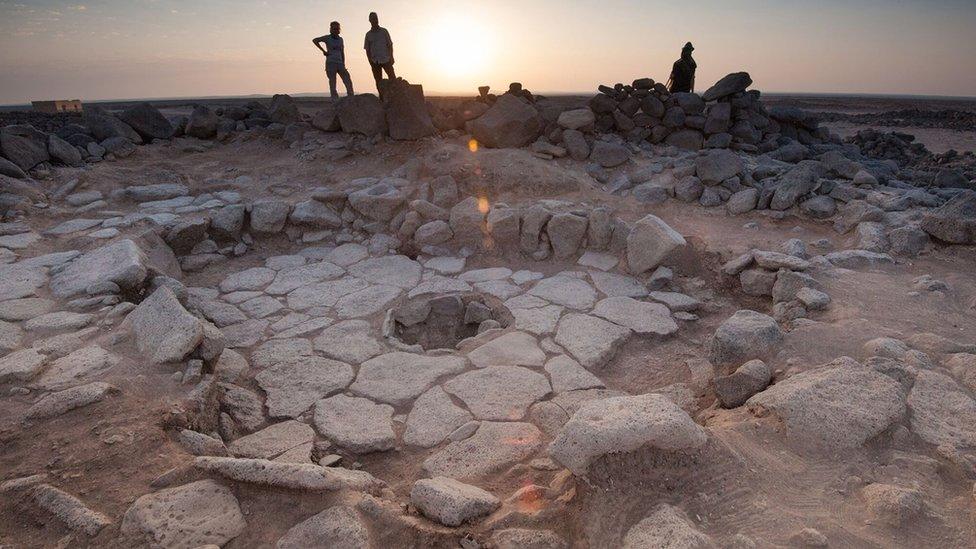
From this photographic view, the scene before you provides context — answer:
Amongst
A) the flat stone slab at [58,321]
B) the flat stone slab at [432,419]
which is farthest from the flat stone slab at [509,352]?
the flat stone slab at [58,321]

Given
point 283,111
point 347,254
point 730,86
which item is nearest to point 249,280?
point 347,254

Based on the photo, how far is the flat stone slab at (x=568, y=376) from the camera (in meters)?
3.27

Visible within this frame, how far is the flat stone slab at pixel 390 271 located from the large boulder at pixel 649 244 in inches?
88.2

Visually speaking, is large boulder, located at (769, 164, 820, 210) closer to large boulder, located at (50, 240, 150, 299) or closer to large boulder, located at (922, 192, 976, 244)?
large boulder, located at (922, 192, 976, 244)

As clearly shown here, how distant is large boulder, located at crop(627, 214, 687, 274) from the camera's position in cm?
465

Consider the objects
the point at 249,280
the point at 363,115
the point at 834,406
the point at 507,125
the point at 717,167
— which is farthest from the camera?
the point at 363,115

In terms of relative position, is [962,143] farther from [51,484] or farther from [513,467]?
[51,484]

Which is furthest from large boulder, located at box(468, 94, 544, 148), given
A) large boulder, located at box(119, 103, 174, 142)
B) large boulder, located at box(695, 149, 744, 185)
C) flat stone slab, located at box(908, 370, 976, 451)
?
flat stone slab, located at box(908, 370, 976, 451)

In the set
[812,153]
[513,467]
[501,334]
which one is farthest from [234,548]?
[812,153]

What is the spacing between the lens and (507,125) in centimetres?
708

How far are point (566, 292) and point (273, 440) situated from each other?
2.76 m

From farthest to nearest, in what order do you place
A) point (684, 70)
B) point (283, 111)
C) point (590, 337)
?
1. point (684, 70)
2. point (283, 111)
3. point (590, 337)

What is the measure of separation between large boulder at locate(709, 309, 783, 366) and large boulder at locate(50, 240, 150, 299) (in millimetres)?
4425

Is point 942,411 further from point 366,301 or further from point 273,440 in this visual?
point 366,301
